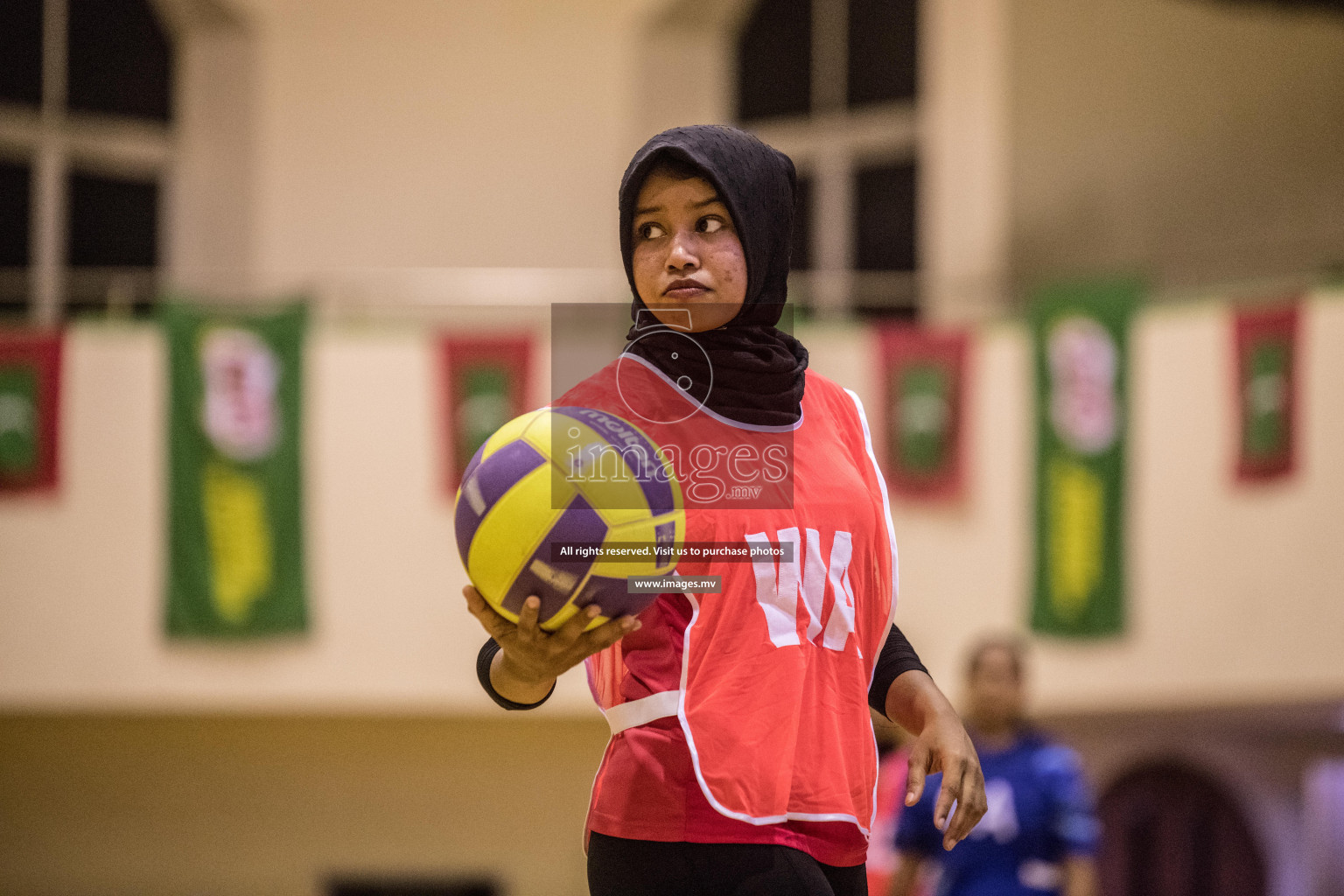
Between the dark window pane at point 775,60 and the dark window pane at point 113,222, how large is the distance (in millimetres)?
4471

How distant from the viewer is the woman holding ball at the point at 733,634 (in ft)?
5.36

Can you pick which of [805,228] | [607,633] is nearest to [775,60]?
[805,228]

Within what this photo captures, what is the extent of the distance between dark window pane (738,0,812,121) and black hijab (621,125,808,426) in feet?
29.9

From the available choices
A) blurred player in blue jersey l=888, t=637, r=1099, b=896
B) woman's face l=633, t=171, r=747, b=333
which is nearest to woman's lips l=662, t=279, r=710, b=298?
woman's face l=633, t=171, r=747, b=333

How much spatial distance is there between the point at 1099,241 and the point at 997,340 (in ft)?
4.67

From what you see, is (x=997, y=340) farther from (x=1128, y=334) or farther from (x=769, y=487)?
(x=769, y=487)

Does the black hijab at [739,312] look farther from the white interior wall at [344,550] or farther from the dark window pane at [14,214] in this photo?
the dark window pane at [14,214]

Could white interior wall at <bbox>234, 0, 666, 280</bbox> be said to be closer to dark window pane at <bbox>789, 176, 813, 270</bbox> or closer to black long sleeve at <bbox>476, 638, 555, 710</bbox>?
dark window pane at <bbox>789, 176, 813, 270</bbox>

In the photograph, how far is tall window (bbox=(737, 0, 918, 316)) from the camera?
9.98 metres

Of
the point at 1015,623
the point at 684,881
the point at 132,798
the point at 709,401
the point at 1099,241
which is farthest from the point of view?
the point at 132,798

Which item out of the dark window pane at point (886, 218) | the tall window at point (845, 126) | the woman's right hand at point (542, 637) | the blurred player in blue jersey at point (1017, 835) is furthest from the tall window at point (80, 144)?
the woman's right hand at point (542, 637)

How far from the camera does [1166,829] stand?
9672 millimetres

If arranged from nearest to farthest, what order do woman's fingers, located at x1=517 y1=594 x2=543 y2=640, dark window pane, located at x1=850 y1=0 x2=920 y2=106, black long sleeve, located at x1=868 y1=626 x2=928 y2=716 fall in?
woman's fingers, located at x1=517 y1=594 x2=543 y2=640, black long sleeve, located at x1=868 y1=626 x2=928 y2=716, dark window pane, located at x1=850 y1=0 x2=920 y2=106

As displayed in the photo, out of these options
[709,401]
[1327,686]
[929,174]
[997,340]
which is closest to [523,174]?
[929,174]
